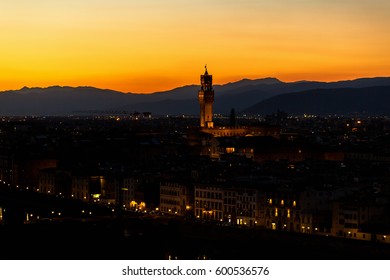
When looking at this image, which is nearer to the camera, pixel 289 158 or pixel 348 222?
pixel 348 222

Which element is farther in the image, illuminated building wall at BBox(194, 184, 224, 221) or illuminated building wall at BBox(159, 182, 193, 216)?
illuminated building wall at BBox(159, 182, 193, 216)


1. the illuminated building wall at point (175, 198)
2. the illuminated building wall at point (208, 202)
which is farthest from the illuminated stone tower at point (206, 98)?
the illuminated building wall at point (208, 202)

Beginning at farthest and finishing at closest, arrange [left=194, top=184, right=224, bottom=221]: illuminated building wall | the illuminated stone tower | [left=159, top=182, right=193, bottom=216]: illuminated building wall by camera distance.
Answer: the illuminated stone tower < [left=159, top=182, right=193, bottom=216]: illuminated building wall < [left=194, top=184, right=224, bottom=221]: illuminated building wall

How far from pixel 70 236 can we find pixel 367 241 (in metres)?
9.21

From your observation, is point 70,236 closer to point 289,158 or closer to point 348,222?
point 348,222

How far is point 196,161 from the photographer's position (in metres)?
49.3

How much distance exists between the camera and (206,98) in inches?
2859

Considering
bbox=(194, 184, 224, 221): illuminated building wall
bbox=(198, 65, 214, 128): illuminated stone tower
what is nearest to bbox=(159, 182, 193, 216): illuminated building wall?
bbox=(194, 184, 224, 221): illuminated building wall

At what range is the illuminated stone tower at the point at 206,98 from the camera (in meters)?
72.7

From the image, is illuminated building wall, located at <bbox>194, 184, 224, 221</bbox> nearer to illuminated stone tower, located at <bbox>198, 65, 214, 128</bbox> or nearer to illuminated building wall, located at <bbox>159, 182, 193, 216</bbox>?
illuminated building wall, located at <bbox>159, 182, 193, 216</bbox>

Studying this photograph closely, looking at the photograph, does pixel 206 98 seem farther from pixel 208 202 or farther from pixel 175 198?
pixel 208 202

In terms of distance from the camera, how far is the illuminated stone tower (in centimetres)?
7267

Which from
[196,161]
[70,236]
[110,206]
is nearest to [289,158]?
[196,161]

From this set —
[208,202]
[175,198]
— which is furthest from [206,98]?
[208,202]
